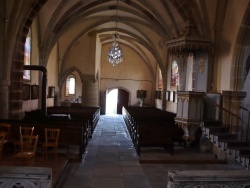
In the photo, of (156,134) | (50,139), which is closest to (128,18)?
(156,134)

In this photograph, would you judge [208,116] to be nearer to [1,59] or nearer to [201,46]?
[201,46]

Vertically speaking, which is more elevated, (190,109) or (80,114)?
(190,109)

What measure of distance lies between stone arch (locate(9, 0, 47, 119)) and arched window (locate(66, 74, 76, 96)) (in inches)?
693

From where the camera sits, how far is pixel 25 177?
2555 millimetres

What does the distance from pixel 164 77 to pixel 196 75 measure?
939 centimetres

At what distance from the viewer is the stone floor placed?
21.6ft

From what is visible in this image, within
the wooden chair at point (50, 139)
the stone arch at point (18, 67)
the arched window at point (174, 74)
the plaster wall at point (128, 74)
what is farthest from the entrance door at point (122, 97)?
the wooden chair at point (50, 139)

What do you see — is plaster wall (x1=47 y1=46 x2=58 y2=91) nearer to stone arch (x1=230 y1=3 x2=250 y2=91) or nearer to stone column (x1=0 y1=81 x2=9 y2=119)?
stone column (x1=0 y1=81 x2=9 y2=119)

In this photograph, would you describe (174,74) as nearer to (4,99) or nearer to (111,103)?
(4,99)

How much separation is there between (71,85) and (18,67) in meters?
18.1

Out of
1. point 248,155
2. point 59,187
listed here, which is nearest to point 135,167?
point 59,187

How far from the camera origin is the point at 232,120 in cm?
948

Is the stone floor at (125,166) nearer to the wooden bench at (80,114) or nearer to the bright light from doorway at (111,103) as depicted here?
the wooden bench at (80,114)

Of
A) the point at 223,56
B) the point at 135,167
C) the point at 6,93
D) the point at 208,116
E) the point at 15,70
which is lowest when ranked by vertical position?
the point at 135,167
